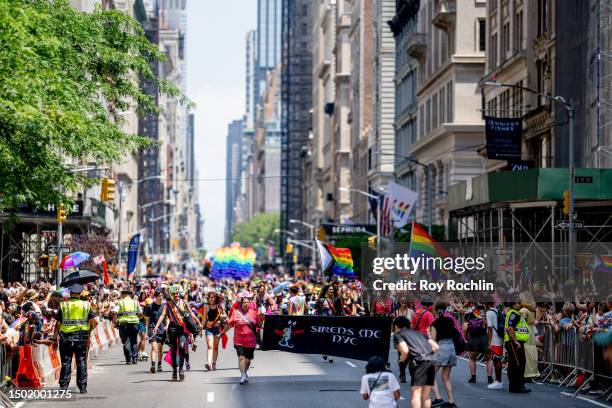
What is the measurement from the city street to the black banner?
0.65m

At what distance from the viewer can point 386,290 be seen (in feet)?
143

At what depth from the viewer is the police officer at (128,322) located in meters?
30.7

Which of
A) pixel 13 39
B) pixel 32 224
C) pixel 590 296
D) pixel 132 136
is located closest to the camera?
pixel 13 39

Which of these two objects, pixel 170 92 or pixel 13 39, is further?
pixel 170 92

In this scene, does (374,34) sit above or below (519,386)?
above

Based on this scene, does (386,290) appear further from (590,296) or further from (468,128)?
(468,128)

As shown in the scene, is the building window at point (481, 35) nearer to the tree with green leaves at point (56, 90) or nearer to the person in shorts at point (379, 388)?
the tree with green leaves at point (56, 90)

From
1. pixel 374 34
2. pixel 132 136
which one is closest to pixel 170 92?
pixel 132 136

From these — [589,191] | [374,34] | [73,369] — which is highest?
[374,34]

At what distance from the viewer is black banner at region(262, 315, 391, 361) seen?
83.5 ft

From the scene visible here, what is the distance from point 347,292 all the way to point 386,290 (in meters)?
3.93

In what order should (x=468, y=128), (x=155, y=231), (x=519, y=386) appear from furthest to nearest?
(x=155, y=231)
(x=468, y=128)
(x=519, y=386)

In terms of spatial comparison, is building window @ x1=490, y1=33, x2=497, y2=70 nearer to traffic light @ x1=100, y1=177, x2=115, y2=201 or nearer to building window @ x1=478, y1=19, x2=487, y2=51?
building window @ x1=478, y1=19, x2=487, y2=51

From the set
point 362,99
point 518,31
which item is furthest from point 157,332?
point 362,99
